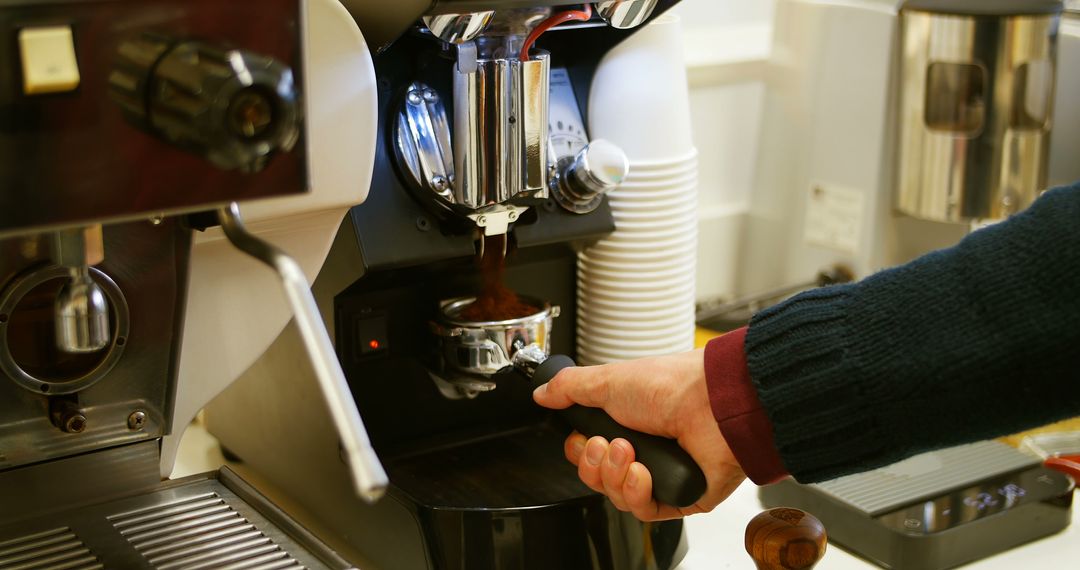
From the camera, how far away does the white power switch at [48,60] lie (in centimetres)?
38

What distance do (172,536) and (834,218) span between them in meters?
0.81

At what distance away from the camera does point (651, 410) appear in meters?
0.65

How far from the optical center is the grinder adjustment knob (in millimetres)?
694

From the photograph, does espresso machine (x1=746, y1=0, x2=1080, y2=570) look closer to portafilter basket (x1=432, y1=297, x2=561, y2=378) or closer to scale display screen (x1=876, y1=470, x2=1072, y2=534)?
scale display screen (x1=876, y1=470, x2=1072, y2=534)

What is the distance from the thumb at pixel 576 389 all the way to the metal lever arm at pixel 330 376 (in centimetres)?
23

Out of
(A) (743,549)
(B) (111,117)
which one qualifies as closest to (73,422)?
(B) (111,117)

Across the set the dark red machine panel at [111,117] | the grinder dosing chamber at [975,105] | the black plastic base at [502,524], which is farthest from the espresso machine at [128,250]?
the grinder dosing chamber at [975,105]

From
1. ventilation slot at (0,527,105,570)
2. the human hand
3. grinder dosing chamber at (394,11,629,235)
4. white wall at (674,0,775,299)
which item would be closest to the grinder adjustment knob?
grinder dosing chamber at (394,11,629,235)

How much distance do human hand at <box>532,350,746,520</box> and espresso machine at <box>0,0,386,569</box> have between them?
16cm

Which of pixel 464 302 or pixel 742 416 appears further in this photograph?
pixel 464 302

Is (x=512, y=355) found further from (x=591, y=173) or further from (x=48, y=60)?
(x=48, y=60)

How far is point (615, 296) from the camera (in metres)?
0.78

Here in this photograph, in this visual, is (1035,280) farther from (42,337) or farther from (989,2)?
(989,2)

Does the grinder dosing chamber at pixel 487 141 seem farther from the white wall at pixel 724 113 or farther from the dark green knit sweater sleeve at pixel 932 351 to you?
the white wall at pixel 724 113
